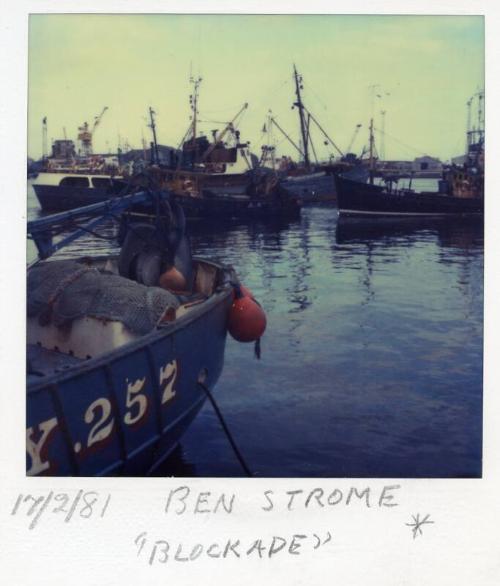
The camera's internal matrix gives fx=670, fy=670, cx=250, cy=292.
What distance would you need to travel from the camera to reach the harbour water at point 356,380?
8219 mm

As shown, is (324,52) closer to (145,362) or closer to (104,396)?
(145,362)

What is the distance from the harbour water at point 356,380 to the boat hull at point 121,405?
1104 mm

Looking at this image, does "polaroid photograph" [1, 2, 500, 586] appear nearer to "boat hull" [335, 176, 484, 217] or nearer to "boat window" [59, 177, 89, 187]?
"boat window" [59, 177, 89, 187]

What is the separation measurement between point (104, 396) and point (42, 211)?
3.04 metres

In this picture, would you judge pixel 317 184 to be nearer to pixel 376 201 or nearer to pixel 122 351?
pixel 376 201

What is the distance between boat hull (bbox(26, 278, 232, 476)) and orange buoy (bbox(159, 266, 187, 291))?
1940 millimetres

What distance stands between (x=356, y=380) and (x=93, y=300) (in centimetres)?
461

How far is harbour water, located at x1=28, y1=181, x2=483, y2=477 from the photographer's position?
822 cm

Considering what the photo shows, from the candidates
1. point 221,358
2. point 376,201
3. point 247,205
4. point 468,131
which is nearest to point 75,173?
point 221,358

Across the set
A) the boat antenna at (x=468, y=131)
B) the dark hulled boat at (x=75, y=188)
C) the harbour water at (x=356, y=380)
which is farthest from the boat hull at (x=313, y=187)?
the boat antenna at (x=468, y=131)

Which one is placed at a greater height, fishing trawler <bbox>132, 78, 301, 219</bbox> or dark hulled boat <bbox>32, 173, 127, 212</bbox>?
fishing trawler <bbox>132, 78, 301, 219</bbox>

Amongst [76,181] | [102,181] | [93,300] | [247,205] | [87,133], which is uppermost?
[247,205]

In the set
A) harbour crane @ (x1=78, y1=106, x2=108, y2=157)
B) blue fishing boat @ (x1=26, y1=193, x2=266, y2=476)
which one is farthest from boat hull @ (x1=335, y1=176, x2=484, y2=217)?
harbour crane @ (x1=78, y1=106, x2=108, y2=157)

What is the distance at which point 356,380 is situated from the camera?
10688 mm
